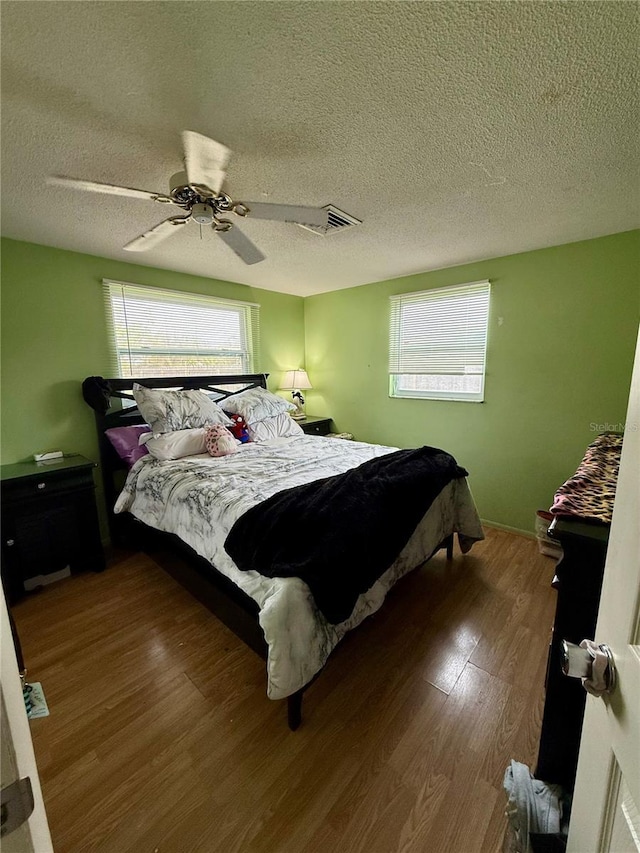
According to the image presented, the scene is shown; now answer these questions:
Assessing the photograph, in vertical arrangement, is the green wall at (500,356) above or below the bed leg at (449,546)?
above

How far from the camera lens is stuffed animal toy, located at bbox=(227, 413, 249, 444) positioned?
3.03 m

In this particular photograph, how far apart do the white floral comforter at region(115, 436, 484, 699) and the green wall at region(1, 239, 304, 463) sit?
750mm

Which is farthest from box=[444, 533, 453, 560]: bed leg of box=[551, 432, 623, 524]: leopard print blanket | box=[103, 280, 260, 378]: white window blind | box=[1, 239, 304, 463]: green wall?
box=[1, 239, 304, 463]: green wall

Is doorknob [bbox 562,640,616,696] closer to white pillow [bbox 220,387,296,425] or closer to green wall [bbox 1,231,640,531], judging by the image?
green wall [bbox 1,231,640,531]

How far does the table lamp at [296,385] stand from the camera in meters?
4.07

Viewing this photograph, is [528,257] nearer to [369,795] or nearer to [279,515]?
[279,515]

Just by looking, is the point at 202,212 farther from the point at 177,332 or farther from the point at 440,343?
the point at 440,343

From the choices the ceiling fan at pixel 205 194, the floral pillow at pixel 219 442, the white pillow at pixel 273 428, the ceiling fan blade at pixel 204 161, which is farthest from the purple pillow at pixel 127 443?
the ceiling fan blade at pixel 204 161

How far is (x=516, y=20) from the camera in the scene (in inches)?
36.4

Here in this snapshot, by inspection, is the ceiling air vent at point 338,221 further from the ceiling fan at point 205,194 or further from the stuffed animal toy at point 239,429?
the stuffed animal toy at point 239,429

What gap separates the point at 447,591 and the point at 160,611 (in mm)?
1812

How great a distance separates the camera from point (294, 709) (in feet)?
4.50

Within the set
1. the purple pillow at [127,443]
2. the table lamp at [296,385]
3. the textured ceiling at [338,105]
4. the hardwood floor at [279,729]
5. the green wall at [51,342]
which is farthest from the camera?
the table lamp at [296,385]

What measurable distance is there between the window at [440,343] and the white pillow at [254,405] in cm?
125
